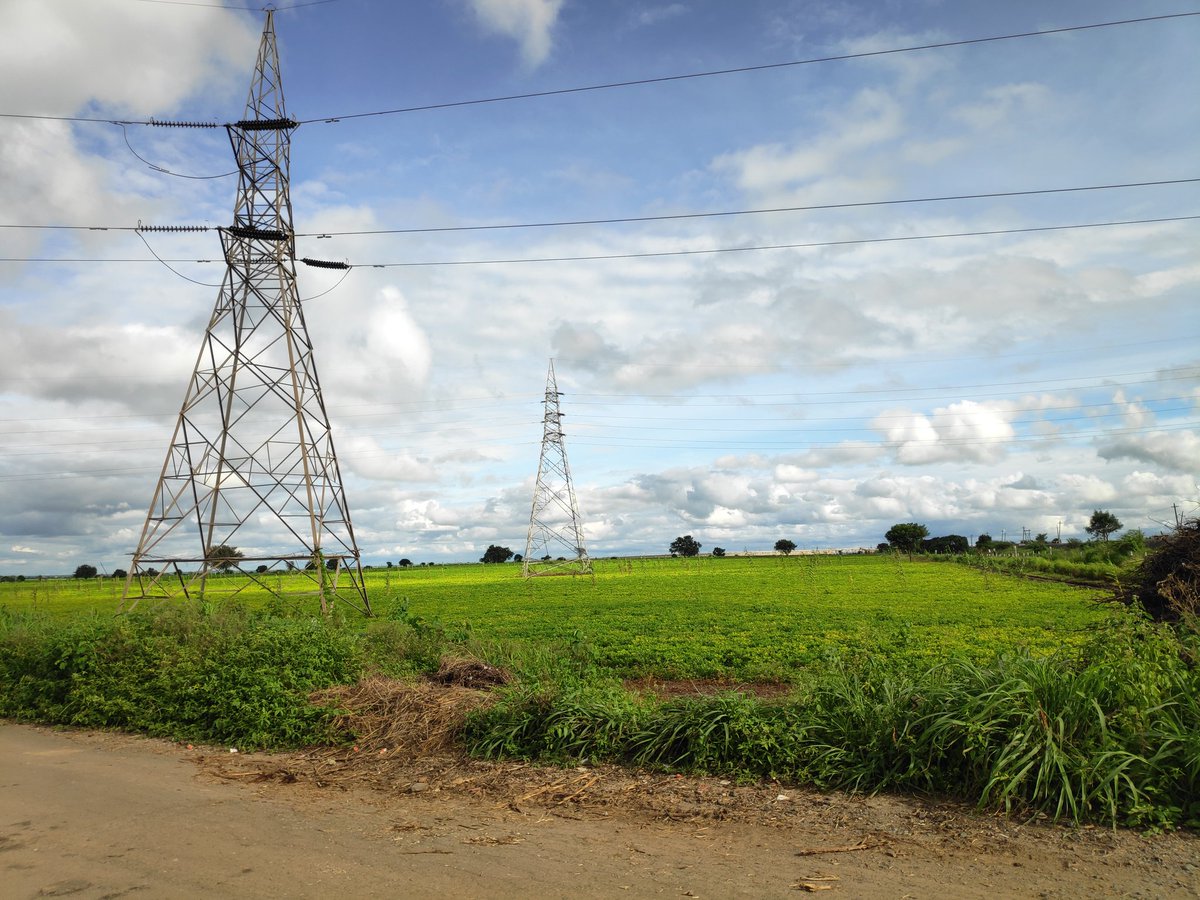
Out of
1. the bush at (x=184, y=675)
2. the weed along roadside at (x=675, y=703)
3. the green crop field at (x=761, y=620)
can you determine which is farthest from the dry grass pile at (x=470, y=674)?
the green crop field at (x=761, y=620)

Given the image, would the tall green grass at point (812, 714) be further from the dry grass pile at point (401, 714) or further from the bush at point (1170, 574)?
the bush at point (1170, 574)

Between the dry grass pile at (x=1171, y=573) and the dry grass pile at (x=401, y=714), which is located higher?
the dry grass pile at (x=1171, y=573)

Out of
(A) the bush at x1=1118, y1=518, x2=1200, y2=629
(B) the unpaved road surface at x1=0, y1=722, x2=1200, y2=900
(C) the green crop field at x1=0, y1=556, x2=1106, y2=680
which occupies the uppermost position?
(A) the bush at x1=1118, y1=518, x2=1200, y2=629

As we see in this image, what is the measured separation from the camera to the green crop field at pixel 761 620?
626 inches

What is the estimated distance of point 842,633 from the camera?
2066cm

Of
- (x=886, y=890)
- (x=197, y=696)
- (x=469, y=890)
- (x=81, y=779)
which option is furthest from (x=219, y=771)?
(x=886, y=890)

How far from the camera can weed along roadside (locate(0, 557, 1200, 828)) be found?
21.1ft

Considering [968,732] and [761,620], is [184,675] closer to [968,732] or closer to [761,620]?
[968,732]

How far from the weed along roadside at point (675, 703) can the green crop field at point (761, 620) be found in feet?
0.67

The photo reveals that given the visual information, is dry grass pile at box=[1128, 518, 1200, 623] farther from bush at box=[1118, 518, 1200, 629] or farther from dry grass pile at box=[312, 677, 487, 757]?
dry grass pile at box=[312, 677, 487, 757]

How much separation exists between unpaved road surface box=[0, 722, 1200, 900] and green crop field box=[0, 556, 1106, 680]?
269 cm

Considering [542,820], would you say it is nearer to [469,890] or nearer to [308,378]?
[469,890]

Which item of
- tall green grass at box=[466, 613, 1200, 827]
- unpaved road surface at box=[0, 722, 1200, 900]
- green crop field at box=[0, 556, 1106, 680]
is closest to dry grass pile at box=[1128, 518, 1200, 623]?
green crop field at box=[0, 556, 1106, 680]

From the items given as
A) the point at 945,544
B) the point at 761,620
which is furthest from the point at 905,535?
the point at 761,620
